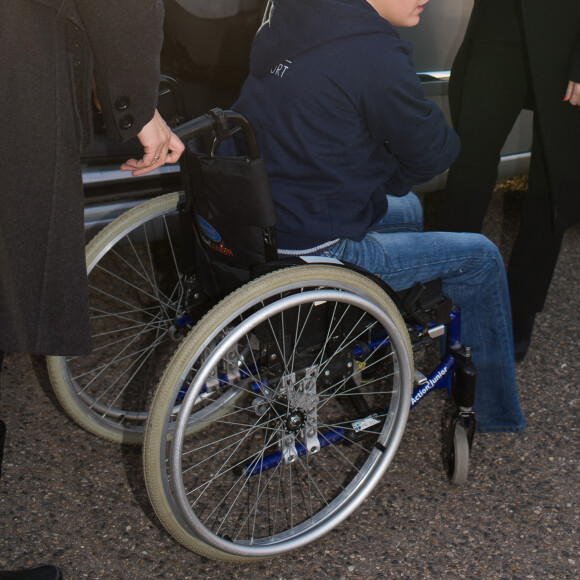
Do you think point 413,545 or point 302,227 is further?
point 413,545

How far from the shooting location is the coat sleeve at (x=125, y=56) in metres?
1.23

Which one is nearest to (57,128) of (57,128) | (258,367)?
(57,128)

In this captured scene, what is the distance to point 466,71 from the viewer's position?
2697mm

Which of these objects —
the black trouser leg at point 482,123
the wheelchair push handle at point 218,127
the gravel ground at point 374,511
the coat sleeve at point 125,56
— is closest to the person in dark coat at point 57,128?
the coat sleeve at point 125,56

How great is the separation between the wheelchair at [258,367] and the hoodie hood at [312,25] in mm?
232

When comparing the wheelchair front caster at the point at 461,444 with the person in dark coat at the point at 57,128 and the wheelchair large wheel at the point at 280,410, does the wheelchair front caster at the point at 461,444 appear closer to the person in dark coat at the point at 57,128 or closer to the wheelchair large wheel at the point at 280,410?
the wheelchair large wheel at the point at 280,410

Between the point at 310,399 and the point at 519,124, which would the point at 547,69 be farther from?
the point at 310,399

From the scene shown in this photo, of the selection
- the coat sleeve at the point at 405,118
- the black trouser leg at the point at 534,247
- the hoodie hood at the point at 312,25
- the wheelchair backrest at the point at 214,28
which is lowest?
the black trouser leg at the point at 534,247

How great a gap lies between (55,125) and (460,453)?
1.53m

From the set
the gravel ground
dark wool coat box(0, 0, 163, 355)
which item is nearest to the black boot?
the gravel ground

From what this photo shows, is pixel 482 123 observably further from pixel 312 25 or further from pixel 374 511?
pixel 374 511

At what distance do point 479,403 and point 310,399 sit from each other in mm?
770

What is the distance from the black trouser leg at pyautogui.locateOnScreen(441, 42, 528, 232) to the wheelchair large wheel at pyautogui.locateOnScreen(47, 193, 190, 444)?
110cm

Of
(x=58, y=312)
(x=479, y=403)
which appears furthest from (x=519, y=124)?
(x=58, y=312)
